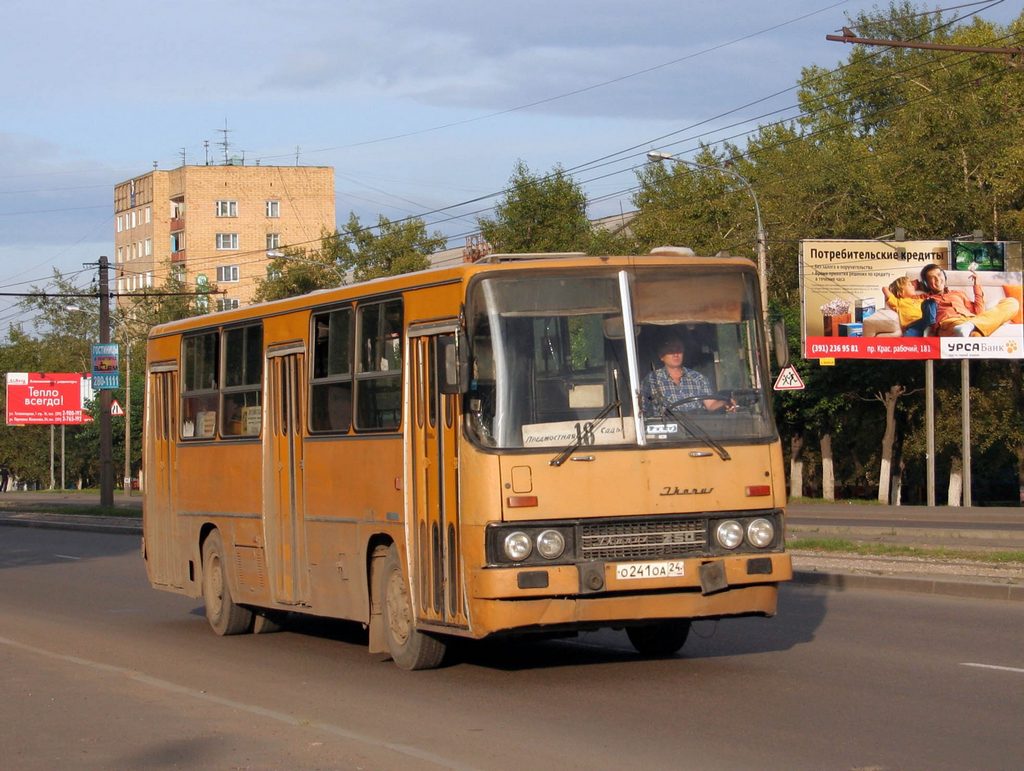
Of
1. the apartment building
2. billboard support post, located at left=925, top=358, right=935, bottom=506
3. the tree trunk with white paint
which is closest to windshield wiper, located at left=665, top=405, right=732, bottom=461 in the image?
billboard support post, located at left=925, top=358, right=935, bottom=506

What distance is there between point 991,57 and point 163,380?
156 feet

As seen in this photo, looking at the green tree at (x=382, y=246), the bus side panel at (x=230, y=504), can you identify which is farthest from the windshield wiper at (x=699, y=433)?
the green tree at (x=382, y=246)

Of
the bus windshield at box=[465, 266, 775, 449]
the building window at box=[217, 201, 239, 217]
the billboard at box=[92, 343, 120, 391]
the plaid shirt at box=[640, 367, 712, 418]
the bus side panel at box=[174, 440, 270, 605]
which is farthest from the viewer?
the building window at box=[217, 201, 239, 217]

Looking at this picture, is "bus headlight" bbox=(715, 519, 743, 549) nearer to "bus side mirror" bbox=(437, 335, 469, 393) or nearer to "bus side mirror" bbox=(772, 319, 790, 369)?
"bus side mirror" bbox=(772, 319, 790, 369)

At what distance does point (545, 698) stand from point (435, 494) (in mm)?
1558

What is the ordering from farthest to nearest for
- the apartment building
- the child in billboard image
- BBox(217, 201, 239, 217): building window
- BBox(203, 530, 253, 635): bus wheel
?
BBox(217, 201, 239, 217): building window
the apartment building
the child in billboard image
BBox(203, 530, 253, 635): bus wheel

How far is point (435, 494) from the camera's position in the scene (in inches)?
412

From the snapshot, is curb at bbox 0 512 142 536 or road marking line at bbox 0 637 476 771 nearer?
road marking line at bbox 0 637 476 771

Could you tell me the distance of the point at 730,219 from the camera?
60.4 m

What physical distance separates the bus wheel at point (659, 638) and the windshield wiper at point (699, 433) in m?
1.70

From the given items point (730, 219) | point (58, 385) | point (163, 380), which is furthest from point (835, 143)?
point (163, 380)

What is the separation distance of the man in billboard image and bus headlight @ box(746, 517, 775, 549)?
110ft

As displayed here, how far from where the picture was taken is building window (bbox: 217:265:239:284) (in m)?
117

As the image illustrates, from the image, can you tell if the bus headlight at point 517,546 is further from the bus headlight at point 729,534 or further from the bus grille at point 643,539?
the bus headlight at point 729,534
